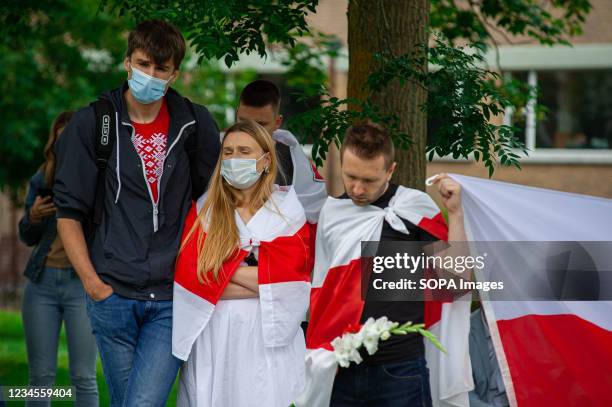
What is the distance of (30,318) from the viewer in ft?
20.0

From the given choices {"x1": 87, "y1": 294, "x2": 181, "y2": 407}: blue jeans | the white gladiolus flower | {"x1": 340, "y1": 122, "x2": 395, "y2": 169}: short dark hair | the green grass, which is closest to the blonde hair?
{"x1": 87, "y1": 294, "x2": 181, "y2": 407}: blue jeans

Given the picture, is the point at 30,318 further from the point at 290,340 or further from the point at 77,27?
the point at 77,27

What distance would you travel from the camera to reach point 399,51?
5.99m

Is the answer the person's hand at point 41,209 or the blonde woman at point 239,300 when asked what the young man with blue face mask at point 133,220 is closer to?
the blonde woman at point 239,300

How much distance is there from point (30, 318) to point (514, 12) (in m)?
5.27

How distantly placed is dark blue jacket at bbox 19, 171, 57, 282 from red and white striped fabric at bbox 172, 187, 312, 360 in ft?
6.30

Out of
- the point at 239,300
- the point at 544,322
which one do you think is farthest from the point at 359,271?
the point at 544,322

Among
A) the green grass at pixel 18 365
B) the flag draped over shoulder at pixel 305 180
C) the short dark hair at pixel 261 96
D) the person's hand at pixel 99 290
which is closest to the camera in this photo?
the person's hand at pixel 99 290

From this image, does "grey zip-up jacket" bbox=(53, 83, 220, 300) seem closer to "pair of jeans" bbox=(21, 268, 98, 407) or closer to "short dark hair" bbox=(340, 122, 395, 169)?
"short dark hair" bbox=(340, 122, 395, 169)

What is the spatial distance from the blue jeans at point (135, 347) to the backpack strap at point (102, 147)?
43 cm

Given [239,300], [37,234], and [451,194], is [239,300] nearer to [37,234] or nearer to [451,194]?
[451,194]

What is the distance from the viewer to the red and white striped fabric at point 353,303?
4227mm

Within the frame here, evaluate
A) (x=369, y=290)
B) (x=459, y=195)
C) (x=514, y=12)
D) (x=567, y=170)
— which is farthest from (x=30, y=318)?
(x=567, y=170)

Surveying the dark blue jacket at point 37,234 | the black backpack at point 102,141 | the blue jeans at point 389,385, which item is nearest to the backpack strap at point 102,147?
the black backpack at point 102,141
